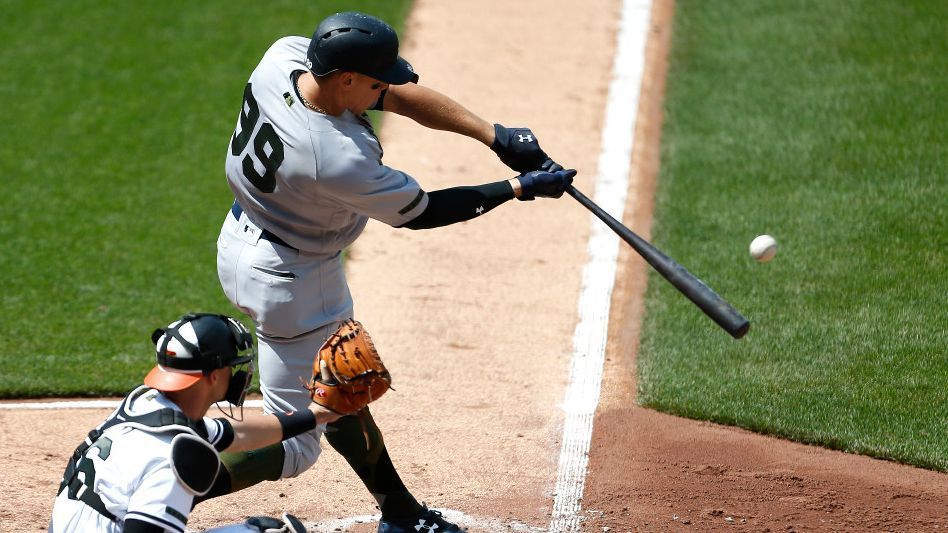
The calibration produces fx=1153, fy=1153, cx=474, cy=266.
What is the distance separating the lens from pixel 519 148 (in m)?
4.52

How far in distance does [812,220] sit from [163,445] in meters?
5.19

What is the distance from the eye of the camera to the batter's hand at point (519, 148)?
452cm

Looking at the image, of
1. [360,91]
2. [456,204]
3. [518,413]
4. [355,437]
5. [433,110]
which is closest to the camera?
[360,91]

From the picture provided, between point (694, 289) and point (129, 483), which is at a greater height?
point (694, 289)

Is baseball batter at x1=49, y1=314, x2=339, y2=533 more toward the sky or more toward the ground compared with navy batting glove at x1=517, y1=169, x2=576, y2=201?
more toward the ground

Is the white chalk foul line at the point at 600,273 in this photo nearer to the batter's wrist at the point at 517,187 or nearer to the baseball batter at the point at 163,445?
the batter's wrist at the point at 517,187

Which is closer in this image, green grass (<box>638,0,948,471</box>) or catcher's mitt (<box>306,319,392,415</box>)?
catcher's mitt (<box>306,319,392,415</box>)

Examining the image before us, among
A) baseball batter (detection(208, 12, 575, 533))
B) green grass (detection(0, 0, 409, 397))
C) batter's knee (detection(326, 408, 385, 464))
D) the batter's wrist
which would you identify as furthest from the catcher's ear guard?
green grass (detection(0, 0, 409, 397))

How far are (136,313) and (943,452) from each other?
4.38 metres

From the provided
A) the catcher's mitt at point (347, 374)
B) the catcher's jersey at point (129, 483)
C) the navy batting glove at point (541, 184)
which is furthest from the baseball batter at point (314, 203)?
the catcher's jersey at point (129, 483)

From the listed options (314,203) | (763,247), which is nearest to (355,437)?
(314,203)

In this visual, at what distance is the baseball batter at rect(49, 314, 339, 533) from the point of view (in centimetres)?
312

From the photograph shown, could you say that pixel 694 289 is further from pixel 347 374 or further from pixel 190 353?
pixel 190 353

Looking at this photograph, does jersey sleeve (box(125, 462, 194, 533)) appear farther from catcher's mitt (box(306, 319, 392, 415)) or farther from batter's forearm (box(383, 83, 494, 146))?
batter's forearm (box(383, 83, 494, 146))
